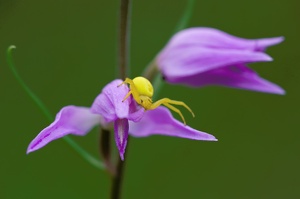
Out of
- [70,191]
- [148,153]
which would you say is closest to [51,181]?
[70,191]

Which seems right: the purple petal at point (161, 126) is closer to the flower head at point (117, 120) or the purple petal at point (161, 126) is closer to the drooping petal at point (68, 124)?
the flower head at point (117, 120)

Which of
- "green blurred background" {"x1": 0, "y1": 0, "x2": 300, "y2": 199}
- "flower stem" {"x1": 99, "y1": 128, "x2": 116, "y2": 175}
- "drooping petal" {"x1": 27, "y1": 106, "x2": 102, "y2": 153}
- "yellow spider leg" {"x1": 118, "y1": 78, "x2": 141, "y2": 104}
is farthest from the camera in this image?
"green blurred background" {"x1": 0, "y1": 0, "x2": 300, "y2": 199}

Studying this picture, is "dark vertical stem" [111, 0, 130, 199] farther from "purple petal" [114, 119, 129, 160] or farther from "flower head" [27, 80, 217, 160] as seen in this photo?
"purple petal" [114, 119, 129, 160]

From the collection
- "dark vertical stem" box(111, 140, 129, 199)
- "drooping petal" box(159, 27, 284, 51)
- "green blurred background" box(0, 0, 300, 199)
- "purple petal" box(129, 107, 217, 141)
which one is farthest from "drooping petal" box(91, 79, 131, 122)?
"green blurred background" box(0, 0, 300, 199)

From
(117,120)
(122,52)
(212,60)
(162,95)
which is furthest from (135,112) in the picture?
(162,95)

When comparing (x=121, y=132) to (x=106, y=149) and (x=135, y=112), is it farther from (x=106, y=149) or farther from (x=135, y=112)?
(x=106, y=149)

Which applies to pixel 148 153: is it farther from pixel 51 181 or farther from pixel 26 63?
pixel 26 63
